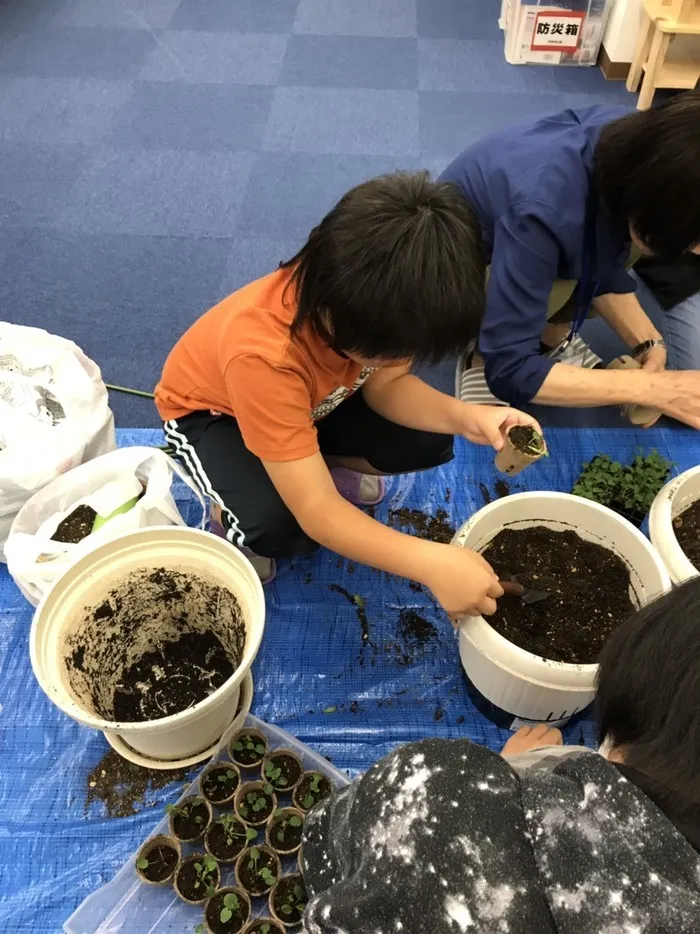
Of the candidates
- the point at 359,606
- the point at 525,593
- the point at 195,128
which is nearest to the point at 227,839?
the point at 359,606

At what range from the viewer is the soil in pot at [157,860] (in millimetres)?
935

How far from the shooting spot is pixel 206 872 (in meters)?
0.94

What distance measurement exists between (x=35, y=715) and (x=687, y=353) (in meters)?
1.67

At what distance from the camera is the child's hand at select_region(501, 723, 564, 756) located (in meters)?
0.98

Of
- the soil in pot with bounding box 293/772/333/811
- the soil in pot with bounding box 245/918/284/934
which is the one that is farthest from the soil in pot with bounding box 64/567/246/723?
the soil in pot with bounding box 245/918/284/934

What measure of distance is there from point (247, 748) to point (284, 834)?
139 mm

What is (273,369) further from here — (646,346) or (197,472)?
(646,346)

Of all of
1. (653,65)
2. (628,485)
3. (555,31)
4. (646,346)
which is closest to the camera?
(628,485)

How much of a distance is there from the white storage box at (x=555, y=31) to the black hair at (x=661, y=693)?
296 centimetres

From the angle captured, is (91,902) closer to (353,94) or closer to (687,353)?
A: (687,353)

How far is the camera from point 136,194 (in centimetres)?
225

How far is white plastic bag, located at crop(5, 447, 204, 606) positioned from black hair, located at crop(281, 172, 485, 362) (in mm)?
575

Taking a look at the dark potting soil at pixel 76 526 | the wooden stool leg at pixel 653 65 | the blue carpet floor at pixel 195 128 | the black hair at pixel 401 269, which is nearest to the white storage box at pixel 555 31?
the blue carpet floor at pixel 195 128

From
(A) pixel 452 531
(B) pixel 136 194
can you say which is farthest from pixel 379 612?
(B) pixel 136 194
